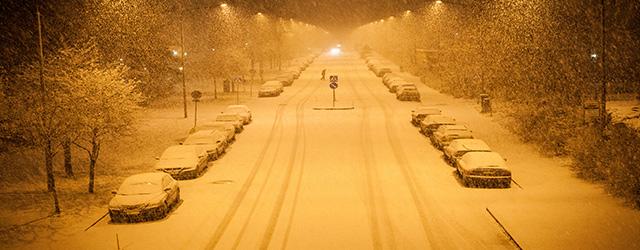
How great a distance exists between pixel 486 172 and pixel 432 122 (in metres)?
10.9

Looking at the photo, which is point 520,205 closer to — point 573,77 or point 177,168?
point 177,168

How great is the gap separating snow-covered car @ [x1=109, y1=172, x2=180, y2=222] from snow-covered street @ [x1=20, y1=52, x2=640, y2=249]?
35 centimetres

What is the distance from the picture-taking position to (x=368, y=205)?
20.9 m

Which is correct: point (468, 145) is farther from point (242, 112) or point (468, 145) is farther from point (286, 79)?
point (286, 79)

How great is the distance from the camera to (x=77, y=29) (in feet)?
120

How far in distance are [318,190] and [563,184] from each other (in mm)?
8723

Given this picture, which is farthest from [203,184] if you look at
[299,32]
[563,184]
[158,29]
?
[299,32]

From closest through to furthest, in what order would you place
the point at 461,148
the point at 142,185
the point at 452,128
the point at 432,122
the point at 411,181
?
the point at 142,185
the point at 411,181
the point at 461,148
the point at 452,128
the point at 432,122

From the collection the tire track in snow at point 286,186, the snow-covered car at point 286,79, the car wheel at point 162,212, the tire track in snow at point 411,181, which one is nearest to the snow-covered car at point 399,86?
the tire track in snow at point 411,181

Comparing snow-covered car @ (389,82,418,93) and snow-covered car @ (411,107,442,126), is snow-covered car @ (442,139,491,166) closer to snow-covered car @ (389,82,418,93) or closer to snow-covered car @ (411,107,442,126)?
snow-covered car @ (411,107,442,126)

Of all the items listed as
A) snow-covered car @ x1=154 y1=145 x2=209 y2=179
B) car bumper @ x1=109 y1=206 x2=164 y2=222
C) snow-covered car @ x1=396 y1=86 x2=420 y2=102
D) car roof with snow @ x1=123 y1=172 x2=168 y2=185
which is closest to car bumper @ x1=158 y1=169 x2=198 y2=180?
snow-covered car @ x1=154 y1=145 x2=209 y2=179

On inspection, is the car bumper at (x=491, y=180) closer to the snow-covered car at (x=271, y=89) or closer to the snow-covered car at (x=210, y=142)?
the snow-covered car at (x=210, y=142)

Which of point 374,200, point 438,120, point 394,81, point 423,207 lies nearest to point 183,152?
point 374,200

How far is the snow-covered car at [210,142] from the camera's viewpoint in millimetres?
28706
